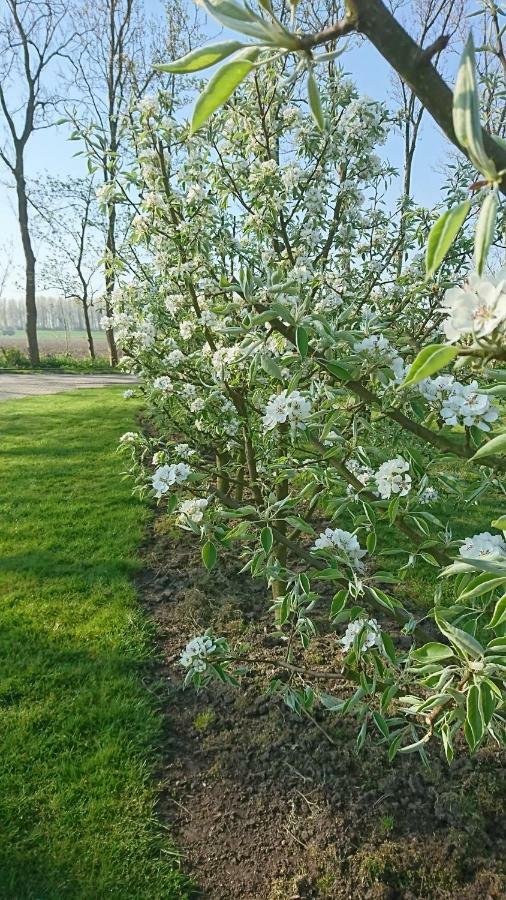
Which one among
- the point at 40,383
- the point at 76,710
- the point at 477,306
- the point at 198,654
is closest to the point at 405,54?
the point at 477,306

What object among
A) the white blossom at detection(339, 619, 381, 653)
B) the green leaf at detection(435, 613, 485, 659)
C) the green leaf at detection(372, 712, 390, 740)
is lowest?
the green leaf at detection(372, 712, 390, 740)

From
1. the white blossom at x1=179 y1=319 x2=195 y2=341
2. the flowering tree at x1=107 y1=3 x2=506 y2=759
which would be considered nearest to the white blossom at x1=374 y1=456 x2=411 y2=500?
the flowering tree at x1=107 y1=3 x2=506 y2=759

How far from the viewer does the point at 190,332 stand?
114 inches

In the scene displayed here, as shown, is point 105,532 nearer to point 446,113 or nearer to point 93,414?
point 446,113

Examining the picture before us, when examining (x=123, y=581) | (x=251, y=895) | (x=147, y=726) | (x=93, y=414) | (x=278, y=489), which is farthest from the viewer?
(x=93, y=414)

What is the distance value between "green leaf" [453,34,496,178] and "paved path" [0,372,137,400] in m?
Result: 12.5

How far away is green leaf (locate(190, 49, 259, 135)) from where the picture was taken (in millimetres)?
640

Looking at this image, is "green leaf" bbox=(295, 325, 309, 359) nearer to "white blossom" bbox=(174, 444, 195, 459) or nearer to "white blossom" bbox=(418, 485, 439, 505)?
"white blossom" bbox=(418, 485, 439, 505)

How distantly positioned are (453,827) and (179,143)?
3252 millimetres

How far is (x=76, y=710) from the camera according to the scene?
8.84ft

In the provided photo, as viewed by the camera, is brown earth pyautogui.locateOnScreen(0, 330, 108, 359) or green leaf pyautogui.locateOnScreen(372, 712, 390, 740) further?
brown earth pyautogui.locateOnScreen(0, 330, 108, 359)

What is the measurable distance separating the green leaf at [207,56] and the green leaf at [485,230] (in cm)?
33

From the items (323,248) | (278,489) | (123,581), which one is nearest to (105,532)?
(123,581)

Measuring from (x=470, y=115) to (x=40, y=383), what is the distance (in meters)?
16.3
